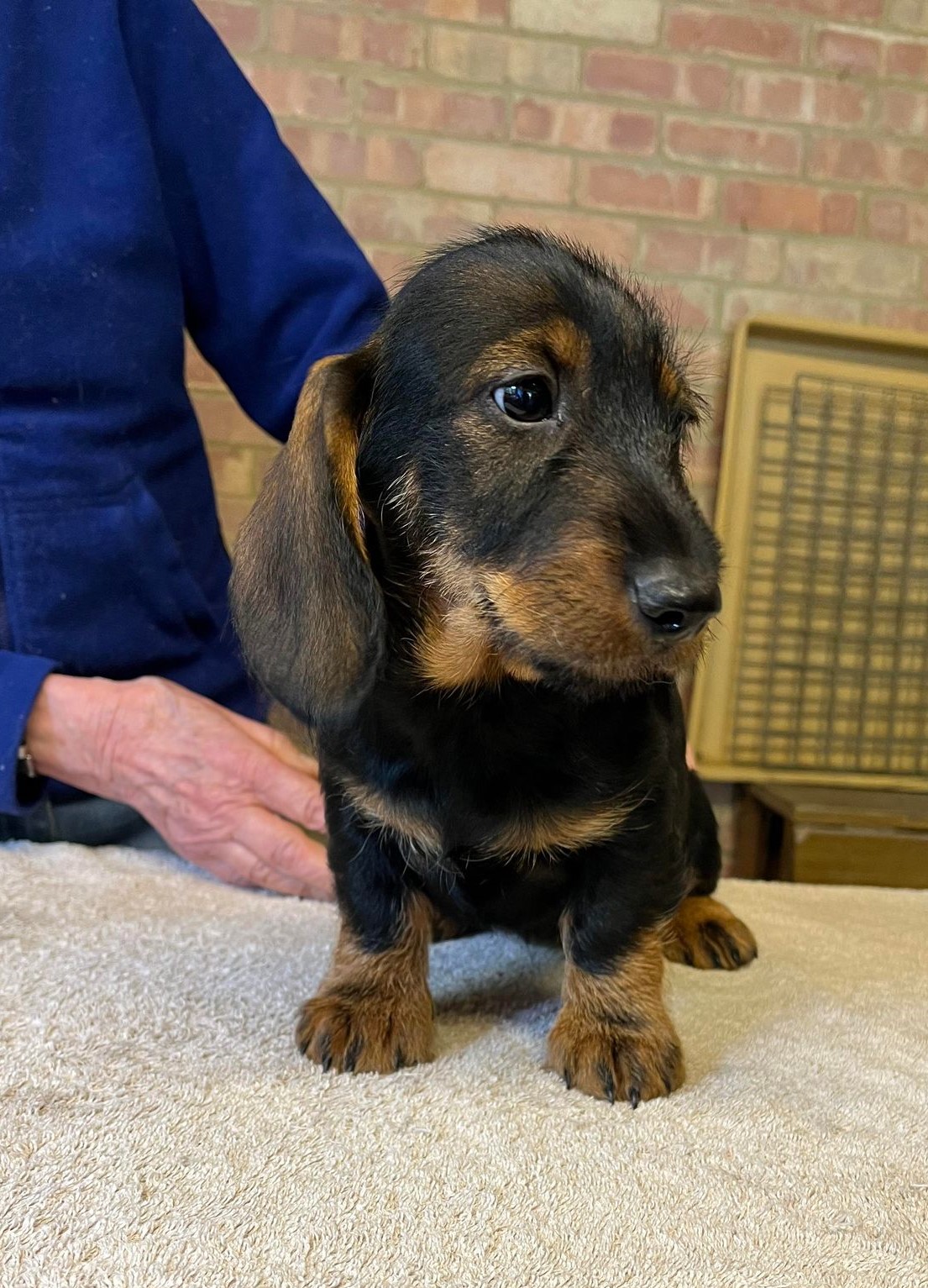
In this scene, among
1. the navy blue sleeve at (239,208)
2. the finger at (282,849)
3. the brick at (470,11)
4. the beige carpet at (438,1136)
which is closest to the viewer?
the beige carpet at (438,1136)

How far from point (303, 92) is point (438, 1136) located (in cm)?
315

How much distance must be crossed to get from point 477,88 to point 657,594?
2.93m

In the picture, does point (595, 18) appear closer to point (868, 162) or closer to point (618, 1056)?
point (868, 162)

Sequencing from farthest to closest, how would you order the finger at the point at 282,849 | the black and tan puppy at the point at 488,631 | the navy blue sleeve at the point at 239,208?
the navy blue sleeve at the point at 239,208 → the finger at the point at 282,849 → the black and tan puppy at the point at 488,631

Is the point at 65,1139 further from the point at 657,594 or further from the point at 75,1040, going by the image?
the point at 657,594

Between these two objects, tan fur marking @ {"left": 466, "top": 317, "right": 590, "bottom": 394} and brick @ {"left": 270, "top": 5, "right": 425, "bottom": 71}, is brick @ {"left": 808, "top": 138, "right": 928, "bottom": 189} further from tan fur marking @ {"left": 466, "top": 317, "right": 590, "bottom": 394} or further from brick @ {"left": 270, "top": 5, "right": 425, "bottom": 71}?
tan fur marking @ {"left": 466, "top": 317, "right": 590, "bottom": 394}

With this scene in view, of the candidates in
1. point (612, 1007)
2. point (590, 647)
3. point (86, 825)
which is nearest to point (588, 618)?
point (590, 647)

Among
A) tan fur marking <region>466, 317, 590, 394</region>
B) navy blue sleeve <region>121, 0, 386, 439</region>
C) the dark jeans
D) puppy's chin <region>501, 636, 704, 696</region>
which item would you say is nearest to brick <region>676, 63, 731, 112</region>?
navy blue sleeve <region>121, 0, 386, 439</region>

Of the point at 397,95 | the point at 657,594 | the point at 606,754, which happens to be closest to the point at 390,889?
the point at 606,754

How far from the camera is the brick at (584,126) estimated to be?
3289mm

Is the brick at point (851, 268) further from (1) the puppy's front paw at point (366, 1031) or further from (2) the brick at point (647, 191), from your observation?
(1) the puppy's front paw at point (366, 1031)

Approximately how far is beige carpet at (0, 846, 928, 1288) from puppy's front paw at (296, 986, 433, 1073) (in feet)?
0.10

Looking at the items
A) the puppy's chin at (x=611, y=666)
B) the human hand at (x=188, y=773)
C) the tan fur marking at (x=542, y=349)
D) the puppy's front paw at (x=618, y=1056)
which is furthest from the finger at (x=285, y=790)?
the tan fur marking at (x=542, y=349)

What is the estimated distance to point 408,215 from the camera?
10.8ft
